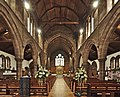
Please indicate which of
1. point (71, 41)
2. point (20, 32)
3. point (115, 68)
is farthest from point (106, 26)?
point (71, 41)

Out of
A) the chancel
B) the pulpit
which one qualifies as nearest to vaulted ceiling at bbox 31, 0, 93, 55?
the chancel

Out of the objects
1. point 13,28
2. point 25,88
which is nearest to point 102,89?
point 25,88

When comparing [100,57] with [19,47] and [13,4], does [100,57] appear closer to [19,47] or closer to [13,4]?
[19,47]

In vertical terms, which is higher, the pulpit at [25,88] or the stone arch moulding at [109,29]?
the stone arch moulding at [109,29]

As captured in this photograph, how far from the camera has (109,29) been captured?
17.8m

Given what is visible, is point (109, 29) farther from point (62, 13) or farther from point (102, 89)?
point (62, 13)

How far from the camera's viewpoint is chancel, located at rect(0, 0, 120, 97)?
1338 centimetres

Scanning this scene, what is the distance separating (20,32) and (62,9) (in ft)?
45.7

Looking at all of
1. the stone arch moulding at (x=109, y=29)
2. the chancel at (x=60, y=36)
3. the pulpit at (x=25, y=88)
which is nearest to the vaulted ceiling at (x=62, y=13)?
the chancel at (x=60, y=36)

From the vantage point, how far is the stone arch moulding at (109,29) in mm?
15766

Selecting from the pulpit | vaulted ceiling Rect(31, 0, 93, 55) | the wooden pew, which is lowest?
the wooden pew

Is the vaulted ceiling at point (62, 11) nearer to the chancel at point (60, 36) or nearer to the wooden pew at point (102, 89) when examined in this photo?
the chancel at point (60, 36)

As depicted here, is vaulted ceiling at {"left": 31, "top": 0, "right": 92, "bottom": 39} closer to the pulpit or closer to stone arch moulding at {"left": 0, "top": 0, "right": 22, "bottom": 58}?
stone arch moulding at {"left": 0, "top": 0, "right": 22, "bottom": 58}

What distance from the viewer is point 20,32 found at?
20.5 metres
